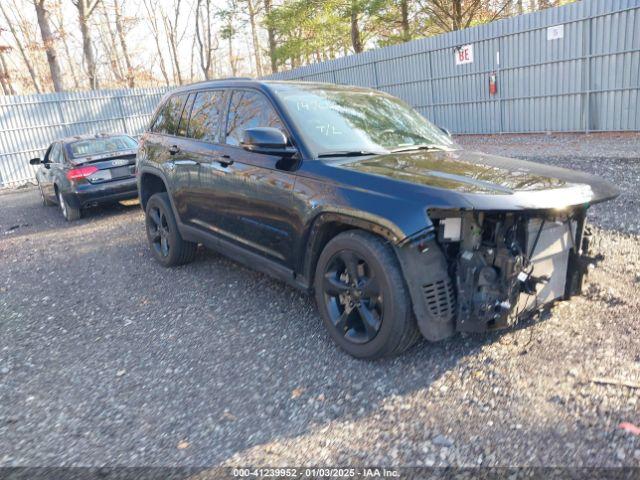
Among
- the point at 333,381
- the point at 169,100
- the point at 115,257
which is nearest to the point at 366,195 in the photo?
the point at 333,381

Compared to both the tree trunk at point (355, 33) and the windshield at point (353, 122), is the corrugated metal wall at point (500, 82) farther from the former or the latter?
the windshield at point (353, 122)

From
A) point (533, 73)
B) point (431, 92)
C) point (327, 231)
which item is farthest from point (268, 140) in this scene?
point (431, 92)

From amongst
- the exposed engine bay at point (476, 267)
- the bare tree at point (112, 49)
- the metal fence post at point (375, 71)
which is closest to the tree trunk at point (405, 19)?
the metal fence post at point (375, 71)

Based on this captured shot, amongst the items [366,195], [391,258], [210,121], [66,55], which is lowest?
[391,258]

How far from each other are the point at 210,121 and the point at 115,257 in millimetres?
2724

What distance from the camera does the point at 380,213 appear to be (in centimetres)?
297

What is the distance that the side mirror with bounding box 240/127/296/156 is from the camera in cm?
353

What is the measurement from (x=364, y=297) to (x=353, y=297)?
0.09 meters

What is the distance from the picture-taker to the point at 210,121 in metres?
4.80

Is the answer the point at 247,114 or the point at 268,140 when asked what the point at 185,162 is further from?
the point at 268,140

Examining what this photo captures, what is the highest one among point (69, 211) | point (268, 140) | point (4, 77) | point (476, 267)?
point (4, 77)

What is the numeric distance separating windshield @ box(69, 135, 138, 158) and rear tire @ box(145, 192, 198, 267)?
164 inches

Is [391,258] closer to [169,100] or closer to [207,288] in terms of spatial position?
[207,288]

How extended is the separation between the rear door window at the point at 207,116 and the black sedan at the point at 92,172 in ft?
15.0
